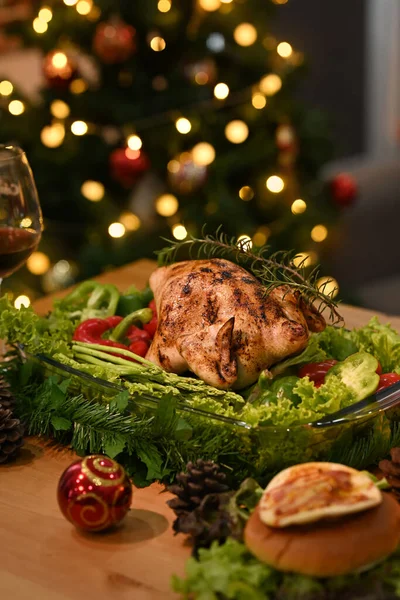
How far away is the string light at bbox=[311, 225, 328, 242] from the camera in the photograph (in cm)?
380

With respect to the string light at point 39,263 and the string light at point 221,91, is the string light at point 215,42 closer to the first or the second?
the string light at point 221,91

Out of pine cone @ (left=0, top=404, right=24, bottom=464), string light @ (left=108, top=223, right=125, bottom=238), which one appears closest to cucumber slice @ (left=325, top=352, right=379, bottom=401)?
pine cone @ (left=0, top=404, right=24, bottom=464)

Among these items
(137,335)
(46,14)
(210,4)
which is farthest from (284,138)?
(137,335)

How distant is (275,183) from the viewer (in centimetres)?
361

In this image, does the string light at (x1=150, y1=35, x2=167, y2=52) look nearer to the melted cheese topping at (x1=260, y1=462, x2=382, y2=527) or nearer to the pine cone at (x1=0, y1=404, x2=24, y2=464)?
the pine cone at (x1=0, y1=404, x2=24, y2=464)

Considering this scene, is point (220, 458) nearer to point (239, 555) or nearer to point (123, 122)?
point (239, 555)

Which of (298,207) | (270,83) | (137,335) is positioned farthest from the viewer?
(298,207)

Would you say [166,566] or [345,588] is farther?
[166,566]

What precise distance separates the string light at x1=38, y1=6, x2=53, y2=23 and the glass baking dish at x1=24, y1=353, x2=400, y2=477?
2333mm

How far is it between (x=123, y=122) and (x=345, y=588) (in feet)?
8.71

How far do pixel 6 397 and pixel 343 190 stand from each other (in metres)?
2.50

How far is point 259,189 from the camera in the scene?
146 inches

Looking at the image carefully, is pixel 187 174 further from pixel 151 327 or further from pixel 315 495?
pixel 315 495

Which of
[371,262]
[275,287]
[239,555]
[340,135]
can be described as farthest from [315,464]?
[340,135]
